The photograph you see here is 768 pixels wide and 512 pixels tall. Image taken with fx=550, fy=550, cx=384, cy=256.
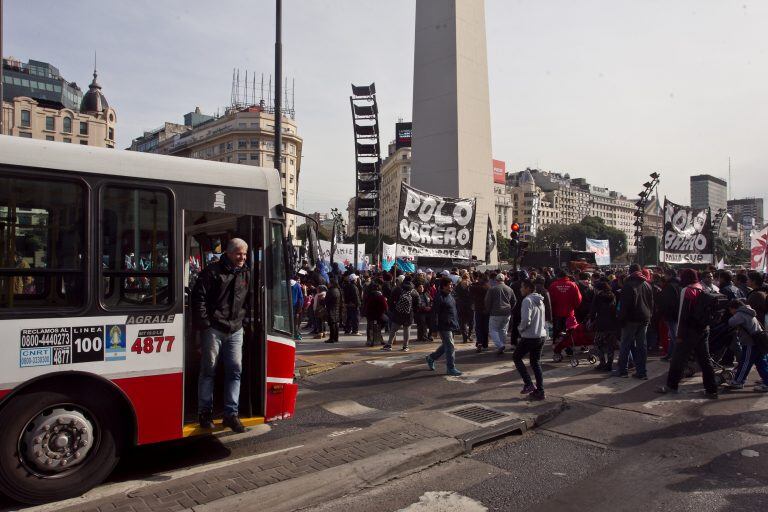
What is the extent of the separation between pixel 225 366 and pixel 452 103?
1157 inches

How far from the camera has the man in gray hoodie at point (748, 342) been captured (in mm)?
7641

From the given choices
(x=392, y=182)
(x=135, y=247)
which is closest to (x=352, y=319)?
(x=135, y=247)

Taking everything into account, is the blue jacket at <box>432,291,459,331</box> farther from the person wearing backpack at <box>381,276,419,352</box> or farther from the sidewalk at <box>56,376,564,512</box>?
the person wearing backpack at <box>381,276,419,352</box>

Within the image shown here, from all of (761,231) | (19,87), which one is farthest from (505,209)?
(761,231)

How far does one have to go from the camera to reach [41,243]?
4203 millimetres

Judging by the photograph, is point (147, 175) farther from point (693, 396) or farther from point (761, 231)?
point (761, 231)

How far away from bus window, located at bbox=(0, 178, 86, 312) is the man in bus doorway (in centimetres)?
99

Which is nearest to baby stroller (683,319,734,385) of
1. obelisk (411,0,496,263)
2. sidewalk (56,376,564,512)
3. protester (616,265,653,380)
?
protester (616,265,653,380)

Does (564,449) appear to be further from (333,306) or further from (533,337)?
(333,306)

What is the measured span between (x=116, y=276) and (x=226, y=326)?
101cm

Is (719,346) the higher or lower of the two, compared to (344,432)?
higher

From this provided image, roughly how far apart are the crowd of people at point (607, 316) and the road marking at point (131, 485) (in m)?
4.13

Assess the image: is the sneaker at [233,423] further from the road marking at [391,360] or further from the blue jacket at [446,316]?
the road marking at [391,360]

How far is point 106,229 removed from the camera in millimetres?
4422
